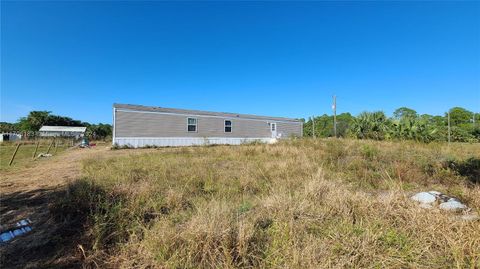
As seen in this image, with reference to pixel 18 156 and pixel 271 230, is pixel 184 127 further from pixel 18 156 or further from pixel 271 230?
pixel 271 230

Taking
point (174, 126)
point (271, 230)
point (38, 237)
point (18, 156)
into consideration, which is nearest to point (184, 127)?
point (174, 126)

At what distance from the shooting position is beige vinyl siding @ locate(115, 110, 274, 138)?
45.0 ft

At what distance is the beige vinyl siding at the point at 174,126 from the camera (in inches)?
540

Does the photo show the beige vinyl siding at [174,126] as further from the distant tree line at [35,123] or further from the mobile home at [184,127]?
the distant tree line at [35,123]

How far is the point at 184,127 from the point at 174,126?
76 centimetres

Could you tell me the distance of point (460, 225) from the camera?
77.6 inches

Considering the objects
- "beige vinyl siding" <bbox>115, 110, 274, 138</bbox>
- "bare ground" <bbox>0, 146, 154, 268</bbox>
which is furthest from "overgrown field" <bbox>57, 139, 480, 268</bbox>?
"beige vinyl siding" <bbox>115, 110, 274, 138</bbox>

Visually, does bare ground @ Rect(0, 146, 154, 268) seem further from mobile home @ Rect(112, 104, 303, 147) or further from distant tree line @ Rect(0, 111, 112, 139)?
distant tree line @ Rect(0, 111, 112, 139)

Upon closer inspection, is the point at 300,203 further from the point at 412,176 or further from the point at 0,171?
the point at 0,171

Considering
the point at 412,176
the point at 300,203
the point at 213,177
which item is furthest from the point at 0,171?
the point at 412,176

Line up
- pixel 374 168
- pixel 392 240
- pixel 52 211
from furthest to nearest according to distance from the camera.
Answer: pixel 374 168 → pixel 52 211 → pixel 392 240

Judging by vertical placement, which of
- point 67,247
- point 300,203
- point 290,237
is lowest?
point 67,247

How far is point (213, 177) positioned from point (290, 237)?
9.47 ft

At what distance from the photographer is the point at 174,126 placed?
51.8ft
